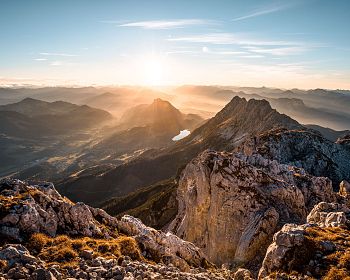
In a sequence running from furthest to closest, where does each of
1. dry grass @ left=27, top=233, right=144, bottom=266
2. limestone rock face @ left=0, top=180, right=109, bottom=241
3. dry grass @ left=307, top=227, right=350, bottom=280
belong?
limestone rock face @ left=0, top=180, right=109, bottom=241, dry grass @ left=307, top=227, right=350, bottom=280, dry grass @ left=27, top=233, right=144, bottom=266

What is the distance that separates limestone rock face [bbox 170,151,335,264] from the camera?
64.6 m

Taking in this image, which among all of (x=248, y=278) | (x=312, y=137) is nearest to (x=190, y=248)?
(x=248, y=278)

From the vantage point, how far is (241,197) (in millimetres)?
73438

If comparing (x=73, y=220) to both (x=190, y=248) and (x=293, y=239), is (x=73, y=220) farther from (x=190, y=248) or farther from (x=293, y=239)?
(x=293, y=239)

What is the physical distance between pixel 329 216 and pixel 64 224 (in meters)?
34.9

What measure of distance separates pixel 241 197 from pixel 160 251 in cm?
3675

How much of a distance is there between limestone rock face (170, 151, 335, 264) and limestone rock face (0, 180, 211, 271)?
815 inches

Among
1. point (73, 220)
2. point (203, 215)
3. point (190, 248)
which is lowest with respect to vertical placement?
point (203, 215)

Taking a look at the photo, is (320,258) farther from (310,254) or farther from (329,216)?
(329,216)

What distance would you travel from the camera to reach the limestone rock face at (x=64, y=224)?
3416 cm

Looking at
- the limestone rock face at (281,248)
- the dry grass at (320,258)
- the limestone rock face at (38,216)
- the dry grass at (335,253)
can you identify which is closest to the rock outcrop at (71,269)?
the limestone rock face at (38,216)

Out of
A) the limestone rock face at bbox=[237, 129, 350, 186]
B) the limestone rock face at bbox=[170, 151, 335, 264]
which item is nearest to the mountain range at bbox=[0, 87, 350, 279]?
the limestone rock face at bbox=[170, 151, 335, 264]

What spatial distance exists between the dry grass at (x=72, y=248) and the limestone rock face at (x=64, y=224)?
1.80 meters

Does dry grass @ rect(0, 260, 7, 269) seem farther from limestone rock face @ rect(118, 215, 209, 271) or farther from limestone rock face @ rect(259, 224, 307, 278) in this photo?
limestone rock face @ rect(259, 224, 307, 278)
